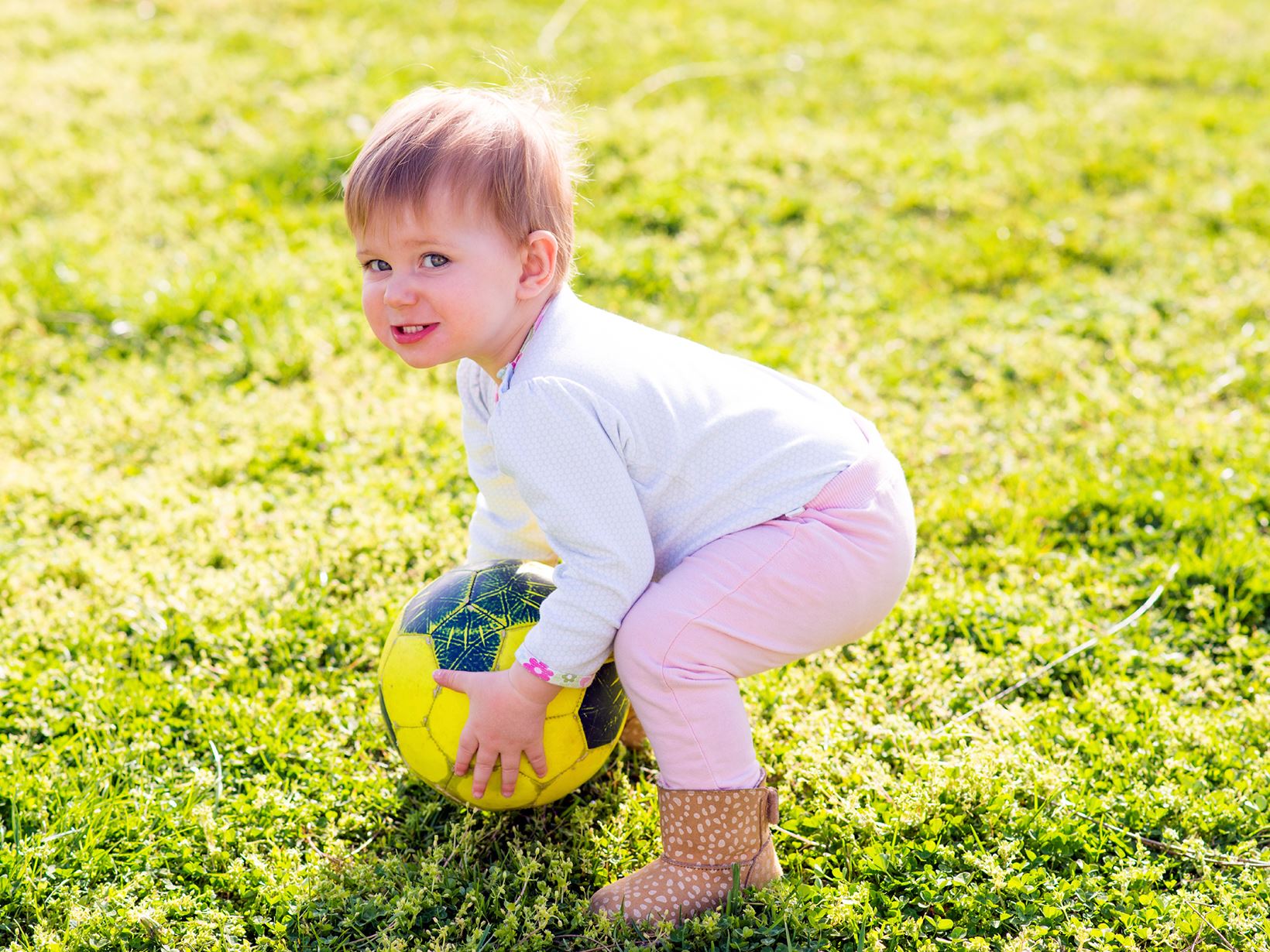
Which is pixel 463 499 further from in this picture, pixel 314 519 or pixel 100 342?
pixel 100 342

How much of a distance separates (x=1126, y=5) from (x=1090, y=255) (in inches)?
210

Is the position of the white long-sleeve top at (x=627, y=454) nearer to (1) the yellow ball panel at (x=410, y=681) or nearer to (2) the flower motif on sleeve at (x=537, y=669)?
(2) the flower motif on sleeve at (x=537, y=669)

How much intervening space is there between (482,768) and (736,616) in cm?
72

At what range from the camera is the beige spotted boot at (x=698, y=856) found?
110 inches

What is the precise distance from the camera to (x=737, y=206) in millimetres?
6547

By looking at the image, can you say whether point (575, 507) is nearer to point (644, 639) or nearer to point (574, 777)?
point (644, 639)

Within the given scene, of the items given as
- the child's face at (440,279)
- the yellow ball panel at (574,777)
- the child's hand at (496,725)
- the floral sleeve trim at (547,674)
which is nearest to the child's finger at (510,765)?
the child's hand at (496,725)

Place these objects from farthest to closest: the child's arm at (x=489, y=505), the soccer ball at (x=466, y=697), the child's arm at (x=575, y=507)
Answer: the child's arm at (x=489, y=505), the soccer ball at (x=466, y=697), the child's arm at (x=575, y=507)

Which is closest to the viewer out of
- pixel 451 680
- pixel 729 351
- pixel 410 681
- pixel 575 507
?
pixel 575 507

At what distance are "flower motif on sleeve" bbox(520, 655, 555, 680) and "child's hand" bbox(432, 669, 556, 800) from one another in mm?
68

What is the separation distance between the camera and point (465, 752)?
2850mm

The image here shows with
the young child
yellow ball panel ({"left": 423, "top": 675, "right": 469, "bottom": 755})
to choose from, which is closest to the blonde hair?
the young child

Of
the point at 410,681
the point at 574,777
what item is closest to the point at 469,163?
the point at 410,681

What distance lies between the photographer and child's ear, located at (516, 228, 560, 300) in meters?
2.82
